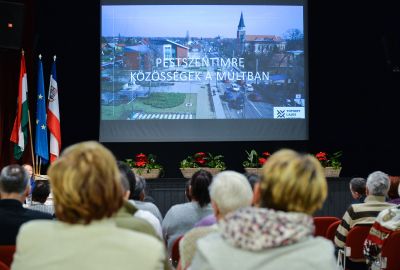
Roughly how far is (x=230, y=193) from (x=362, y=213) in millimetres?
2602

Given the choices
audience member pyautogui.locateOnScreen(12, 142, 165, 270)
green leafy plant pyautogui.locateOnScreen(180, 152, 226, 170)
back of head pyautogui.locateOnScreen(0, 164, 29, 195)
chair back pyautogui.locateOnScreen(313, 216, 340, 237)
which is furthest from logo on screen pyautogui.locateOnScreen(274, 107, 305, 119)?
audience member pyautogui.locateOnScreen(12, 142, 165, 270)

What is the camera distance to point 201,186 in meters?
4.01

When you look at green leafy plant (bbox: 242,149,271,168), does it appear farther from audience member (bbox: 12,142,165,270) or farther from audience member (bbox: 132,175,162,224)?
audience member (bbox: 12,142,165,270)

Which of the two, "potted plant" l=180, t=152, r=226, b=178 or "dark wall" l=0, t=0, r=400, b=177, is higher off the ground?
"dark wall" l=0, t=0, r=400, b=177

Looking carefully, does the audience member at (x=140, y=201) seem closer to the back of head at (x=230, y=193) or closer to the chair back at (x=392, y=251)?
the chair back at (x=392, y=251)

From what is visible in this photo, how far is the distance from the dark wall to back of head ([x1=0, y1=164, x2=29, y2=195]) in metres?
6.59

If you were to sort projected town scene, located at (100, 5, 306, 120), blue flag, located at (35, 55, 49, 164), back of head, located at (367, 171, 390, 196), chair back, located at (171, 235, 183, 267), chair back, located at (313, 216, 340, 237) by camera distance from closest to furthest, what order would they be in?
1. chair back, located at (171, 235, 183, 267)
2. back of head, located at (367, 171, 390, 196)
3. chair back, located at (313, 216, 340, 237)
4. blue flag, located at (35, 55, 49, 164)
5. projected town scene, located at (100, 5, 306, 120)

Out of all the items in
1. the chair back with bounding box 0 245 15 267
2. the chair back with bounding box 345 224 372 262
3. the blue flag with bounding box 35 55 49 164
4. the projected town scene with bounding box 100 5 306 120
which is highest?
the projected town scene with bounding box 100 5 306 120

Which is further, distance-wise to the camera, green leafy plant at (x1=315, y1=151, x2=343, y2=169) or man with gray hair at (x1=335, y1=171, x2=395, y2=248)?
green leafy plant at (x1=315, y1=151, x2=343, y2=169)

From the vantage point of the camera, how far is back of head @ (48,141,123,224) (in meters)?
1.76

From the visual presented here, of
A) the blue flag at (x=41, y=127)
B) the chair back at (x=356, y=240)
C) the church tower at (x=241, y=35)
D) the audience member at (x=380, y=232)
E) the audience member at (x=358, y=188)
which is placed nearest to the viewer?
the audience member at (x=380, y=232)

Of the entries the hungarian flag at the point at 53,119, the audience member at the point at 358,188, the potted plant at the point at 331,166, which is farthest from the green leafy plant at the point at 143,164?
the audience member at the point at 358,188

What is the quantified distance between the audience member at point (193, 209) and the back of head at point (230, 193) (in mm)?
1568

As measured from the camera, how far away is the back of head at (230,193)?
2393mm
